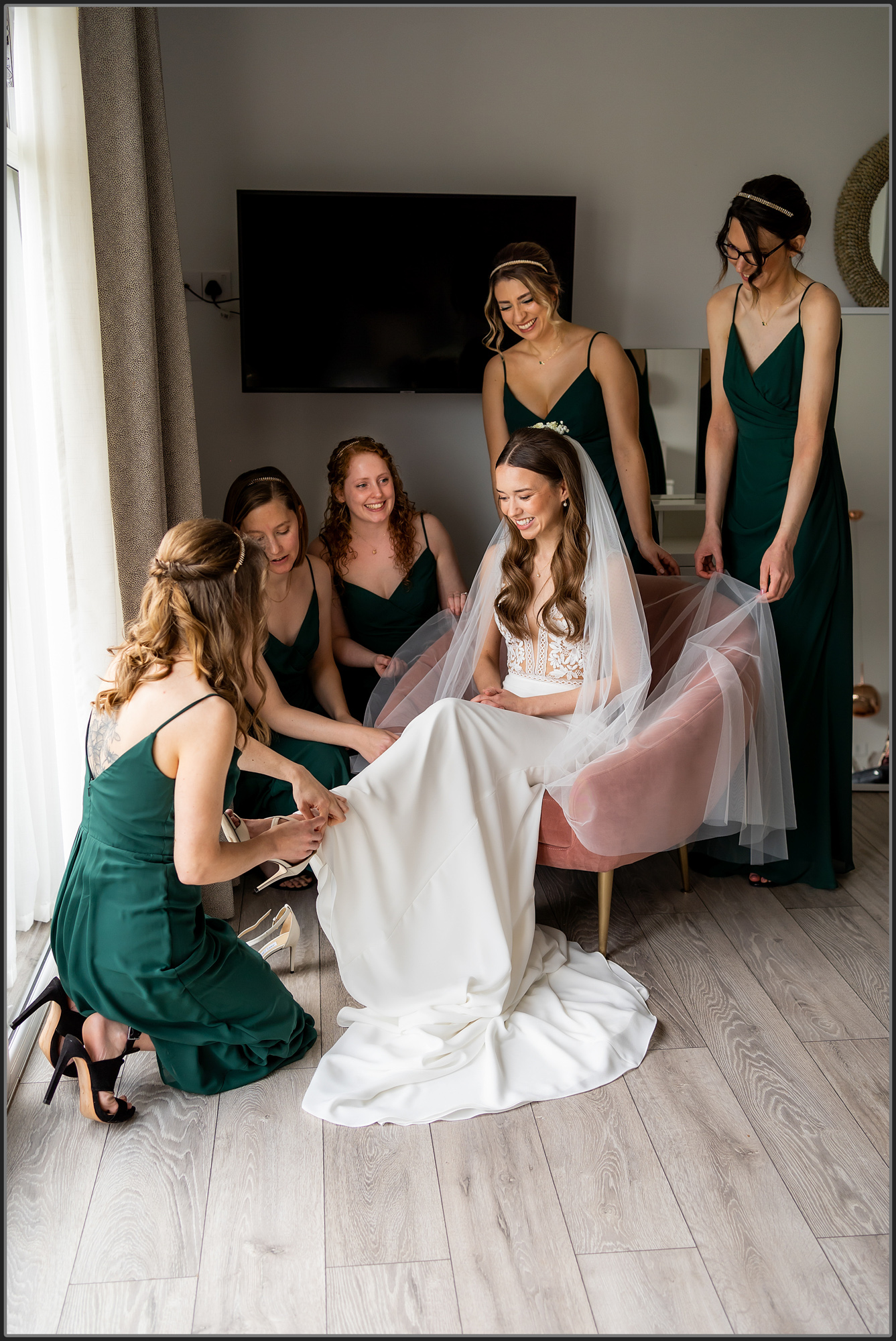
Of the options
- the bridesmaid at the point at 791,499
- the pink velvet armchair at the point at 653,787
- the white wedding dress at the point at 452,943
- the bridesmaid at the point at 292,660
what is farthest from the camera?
the bridesmaid at the point at 292,660

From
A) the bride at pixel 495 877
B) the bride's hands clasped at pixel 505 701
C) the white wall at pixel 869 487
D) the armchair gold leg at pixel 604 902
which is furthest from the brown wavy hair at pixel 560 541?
the white wall at pixel 869 487

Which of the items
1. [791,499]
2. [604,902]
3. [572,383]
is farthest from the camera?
[572,383]

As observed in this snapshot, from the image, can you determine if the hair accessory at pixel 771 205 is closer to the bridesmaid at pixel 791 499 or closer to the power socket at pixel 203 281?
the bridesmaid at pixel 791 499

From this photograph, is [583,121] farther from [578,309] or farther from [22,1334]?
[22,1334]

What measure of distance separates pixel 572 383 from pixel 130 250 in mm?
1359

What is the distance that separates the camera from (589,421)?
3109 millimetres

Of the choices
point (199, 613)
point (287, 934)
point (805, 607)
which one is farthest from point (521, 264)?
point (287, 934)

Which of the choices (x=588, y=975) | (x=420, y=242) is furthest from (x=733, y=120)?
(x=588, y=975)

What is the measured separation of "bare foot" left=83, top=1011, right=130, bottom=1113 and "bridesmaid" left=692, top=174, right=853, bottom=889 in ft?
5.01

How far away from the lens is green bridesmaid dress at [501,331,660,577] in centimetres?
308

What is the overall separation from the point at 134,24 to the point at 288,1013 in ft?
7.42

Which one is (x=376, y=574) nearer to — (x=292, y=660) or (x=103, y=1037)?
(x=292, y=660)

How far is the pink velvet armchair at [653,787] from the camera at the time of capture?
2211 millimetres

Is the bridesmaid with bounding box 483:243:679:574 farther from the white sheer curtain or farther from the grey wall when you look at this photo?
the white sheer curtain
